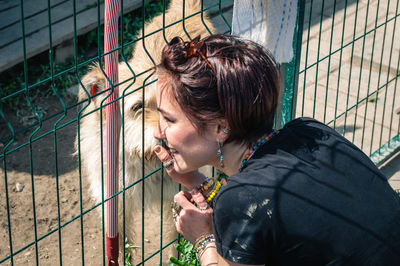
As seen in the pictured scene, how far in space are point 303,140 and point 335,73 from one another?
3.77 meters

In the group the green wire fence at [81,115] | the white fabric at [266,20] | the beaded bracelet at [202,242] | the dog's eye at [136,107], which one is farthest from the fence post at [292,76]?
the beaded bracelet at [202,242]

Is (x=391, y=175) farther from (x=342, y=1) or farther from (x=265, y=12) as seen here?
(x=342, y=1)

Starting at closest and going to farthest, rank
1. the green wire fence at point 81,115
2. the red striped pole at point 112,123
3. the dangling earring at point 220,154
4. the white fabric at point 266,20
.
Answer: the dangling earring at point 220,154 < the red striped pole at point 112,123 < the white fabric at point 266,20 < the green wire fence at point 81,115

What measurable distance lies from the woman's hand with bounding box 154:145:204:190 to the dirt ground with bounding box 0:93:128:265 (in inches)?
48.7

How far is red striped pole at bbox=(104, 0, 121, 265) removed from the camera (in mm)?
2652

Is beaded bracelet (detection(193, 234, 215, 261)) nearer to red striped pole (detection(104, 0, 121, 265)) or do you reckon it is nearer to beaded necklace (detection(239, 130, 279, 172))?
beaded necklace (detection(239, 130, 279, 172))

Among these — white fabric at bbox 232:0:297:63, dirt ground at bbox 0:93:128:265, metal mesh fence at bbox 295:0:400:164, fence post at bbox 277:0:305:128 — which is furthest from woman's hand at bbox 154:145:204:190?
metal mesh fence at bbox 295:0:400:164

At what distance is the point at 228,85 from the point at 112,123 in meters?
0.94

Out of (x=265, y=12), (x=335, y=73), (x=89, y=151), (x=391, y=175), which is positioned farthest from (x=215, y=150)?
(x=335, y=73)

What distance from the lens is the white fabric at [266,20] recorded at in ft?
9.55

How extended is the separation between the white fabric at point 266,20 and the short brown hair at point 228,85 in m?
0.73

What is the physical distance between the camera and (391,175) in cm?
444

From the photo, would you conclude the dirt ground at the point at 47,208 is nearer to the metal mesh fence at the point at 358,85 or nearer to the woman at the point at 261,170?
the woman at the point at 261,170

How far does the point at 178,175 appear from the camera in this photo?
2562 millimetres
